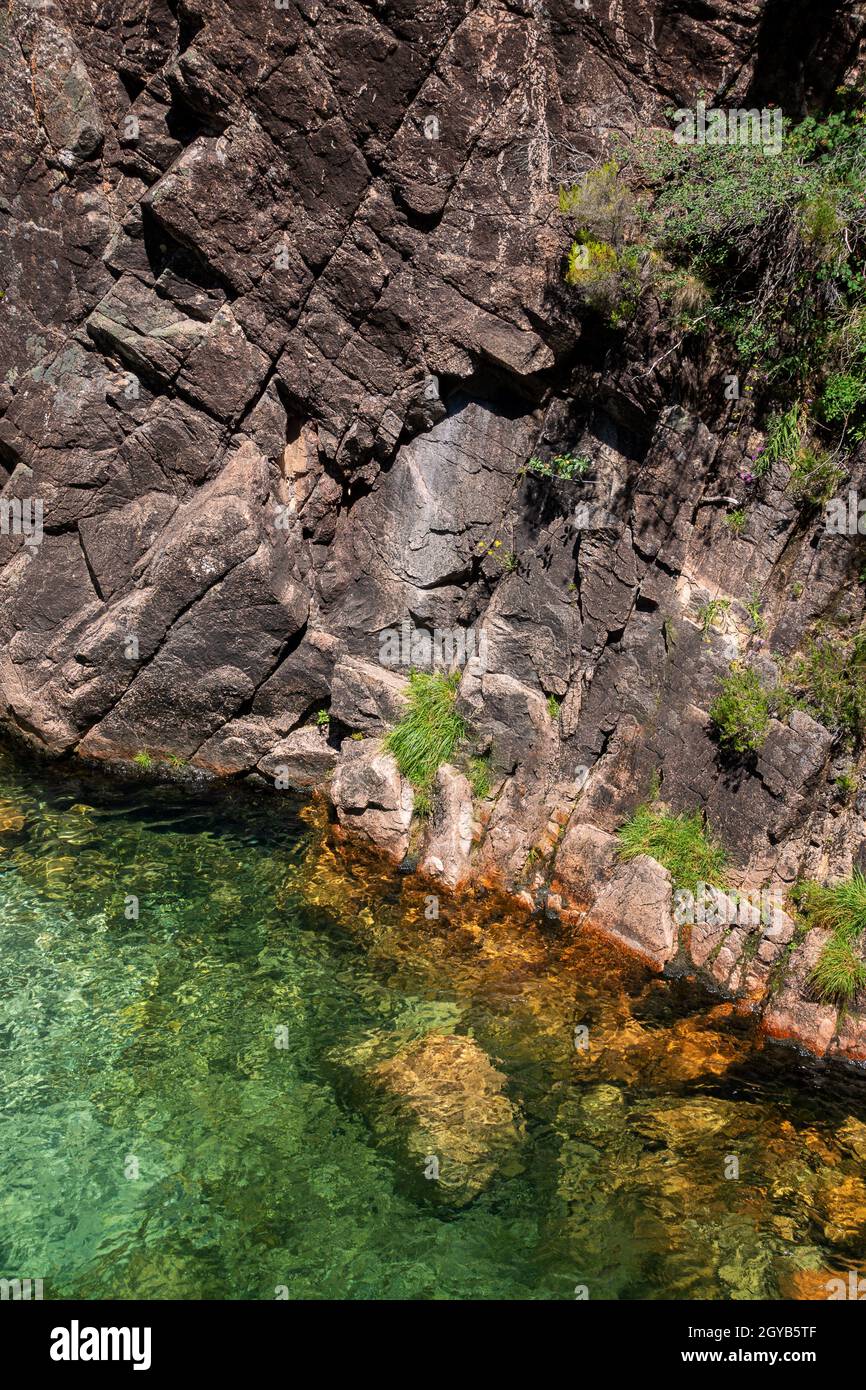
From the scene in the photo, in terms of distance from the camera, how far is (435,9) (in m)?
10.4

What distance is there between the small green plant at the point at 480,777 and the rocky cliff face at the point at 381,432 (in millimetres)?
105

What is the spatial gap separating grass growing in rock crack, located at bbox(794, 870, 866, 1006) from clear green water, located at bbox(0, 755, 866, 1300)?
764 mm

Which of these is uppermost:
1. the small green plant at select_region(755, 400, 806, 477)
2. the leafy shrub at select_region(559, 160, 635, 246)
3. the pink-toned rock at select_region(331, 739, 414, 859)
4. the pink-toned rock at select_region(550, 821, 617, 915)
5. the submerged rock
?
the leafy shrub at select_region(559, 160, 635, 246)

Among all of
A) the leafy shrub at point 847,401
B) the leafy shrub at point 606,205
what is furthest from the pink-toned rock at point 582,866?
the leafy shrub at point 606,205

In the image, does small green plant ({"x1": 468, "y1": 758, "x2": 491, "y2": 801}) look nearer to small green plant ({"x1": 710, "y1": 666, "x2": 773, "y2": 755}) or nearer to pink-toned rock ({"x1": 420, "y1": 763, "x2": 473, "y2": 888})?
pink-toned rock ({"x1": 420, "y1": 763, "x2": 473, "y2": 888})

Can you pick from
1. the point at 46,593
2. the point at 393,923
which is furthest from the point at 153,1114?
the point at 46,593

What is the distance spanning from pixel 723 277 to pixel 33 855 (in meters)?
9.82

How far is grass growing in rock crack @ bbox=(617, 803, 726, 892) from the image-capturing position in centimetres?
925

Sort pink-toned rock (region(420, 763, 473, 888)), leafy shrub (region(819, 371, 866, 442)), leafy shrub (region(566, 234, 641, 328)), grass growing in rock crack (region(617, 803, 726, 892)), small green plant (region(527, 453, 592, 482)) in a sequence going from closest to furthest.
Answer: leafy shrub (region(819, 371, 866, 442))
grass growing in rock crack (region(617, 803, 726, 892))
leafy shrub (region(566, 234, 641, 328))
pink-toned rock (region(420, 763, 473, 888))
small green plant (region(527, 453, 592, 482))

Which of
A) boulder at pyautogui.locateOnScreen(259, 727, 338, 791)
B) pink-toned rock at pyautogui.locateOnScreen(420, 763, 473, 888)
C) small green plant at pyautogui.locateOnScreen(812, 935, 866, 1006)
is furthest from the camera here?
boulder at pyautogui.locateOnScreen(259, 727, 338, 791)

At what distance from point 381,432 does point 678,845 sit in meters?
6.22

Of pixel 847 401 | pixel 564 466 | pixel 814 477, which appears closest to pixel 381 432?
pixel 564 466

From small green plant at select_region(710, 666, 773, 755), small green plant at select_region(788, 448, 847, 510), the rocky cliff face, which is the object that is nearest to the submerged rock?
the rocky cliff face

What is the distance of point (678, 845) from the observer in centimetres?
944
